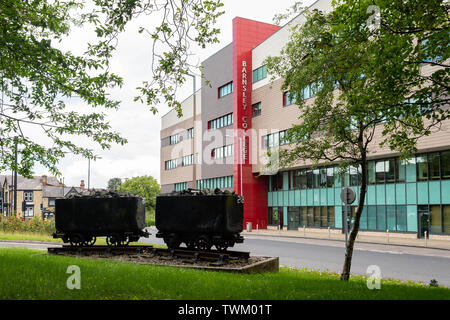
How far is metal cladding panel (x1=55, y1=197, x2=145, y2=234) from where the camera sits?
52.2 feet

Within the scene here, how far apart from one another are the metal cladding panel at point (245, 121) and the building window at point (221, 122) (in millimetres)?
2297

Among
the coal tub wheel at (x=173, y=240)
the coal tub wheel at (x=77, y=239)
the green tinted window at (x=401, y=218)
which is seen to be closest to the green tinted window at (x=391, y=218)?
the green tinted window at (x=401, y=218)

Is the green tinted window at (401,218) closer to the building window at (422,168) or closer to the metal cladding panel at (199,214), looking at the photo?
the building window at (422,168)

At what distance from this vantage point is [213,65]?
5341 centimetres

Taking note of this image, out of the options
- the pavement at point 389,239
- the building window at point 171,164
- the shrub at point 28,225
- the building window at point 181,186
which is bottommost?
the pavement at point 389,239

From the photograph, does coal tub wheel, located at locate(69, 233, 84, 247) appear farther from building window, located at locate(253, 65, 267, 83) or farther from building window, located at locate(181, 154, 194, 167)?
building window, located at locate(181, 154, 194, 167)

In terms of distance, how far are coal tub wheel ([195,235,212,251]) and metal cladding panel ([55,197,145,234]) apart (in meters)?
2.88

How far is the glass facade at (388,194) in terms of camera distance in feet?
96.5

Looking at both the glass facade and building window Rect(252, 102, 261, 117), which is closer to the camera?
the glass facade

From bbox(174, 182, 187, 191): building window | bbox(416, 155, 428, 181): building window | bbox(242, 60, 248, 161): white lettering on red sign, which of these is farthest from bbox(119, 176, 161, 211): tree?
bbox(416, 155, 428, 181): building window

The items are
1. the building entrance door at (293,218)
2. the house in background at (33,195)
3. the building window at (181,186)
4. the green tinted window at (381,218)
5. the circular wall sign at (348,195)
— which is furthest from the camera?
the house in background at (33,195)

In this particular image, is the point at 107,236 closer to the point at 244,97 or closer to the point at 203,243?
the point at 203,243

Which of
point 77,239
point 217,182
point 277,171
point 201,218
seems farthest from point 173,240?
point 217,182
